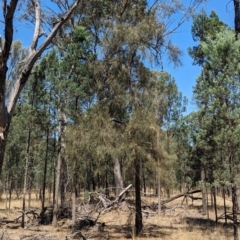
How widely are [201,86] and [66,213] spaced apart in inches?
435

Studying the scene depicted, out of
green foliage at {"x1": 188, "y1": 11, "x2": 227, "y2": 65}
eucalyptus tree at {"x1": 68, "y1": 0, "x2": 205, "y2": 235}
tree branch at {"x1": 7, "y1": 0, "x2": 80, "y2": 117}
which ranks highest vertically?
green foliage at {"x1": 188, "y1": 11, "x2": 227, "y2": 65}

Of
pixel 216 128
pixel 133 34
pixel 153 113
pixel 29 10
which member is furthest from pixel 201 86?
pixel 29 10

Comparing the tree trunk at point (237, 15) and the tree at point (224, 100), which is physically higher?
the tree trunk at point (237, 15)

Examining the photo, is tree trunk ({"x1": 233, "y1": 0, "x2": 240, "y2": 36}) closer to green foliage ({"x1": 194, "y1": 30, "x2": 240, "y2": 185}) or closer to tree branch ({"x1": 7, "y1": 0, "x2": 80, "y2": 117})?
green foliage ({"x1": 194, "y1": 30, "x2": 240, "y2": 185})

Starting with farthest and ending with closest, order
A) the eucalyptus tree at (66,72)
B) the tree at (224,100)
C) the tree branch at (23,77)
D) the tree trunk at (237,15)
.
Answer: the eucalyptus tree at (66,72) < the tree trunk at (237,15) < the tree at (224,100) < the tree branch at (23,77)

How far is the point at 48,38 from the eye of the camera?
4.71 meters

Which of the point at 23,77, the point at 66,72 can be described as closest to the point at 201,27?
the point at 66,72

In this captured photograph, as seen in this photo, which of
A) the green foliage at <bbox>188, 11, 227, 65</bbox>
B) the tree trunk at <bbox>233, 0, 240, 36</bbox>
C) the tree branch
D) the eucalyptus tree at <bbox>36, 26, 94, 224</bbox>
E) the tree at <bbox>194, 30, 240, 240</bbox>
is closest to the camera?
the tree branch

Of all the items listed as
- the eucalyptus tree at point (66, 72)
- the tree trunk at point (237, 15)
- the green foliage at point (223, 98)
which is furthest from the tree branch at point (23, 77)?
the eucalyptus tree at point (66, 72)

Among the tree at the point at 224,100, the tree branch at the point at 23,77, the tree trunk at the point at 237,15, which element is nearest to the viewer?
the tree branch at the point at 23,77

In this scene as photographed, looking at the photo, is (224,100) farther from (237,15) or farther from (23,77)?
(23,77)

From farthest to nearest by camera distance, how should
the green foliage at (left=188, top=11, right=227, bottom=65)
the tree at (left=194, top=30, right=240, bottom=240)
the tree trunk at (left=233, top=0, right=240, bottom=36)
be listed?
the green foliage at (left=188, top=11, right=227, bottom=65) → the tree trunk at (left=233, top=0, right=240, bottom=36) → the tree at (left=194, top=30, right=240, bottom=240)

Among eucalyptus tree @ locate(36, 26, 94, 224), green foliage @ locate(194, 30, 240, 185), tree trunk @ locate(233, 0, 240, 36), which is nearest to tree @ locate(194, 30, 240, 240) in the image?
green foliage @ locate(194, 30, 240, 185)

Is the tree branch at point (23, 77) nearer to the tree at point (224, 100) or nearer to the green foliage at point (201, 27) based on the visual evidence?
the tree at point (224, 100)
